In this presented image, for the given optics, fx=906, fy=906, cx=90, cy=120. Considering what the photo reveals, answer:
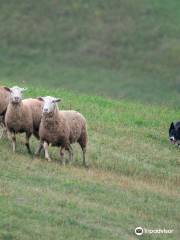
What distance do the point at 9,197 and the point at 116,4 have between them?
3975 centimetres

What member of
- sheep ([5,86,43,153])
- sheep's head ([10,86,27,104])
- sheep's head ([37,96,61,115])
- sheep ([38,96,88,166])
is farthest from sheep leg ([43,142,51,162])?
sheep's head ([10,86,27,104])

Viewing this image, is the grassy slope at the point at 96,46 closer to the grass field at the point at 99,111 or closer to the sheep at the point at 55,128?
the grass field at the point at 99,111

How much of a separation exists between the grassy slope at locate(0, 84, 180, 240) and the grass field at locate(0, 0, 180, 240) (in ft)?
0.09

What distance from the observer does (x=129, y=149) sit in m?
27.1

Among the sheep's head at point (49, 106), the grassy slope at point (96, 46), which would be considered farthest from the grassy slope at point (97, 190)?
the grassy slope at point (96, 46)

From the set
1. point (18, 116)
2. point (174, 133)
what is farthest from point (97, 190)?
point (174, 133)

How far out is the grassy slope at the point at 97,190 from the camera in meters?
17.2

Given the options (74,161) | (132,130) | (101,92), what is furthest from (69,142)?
(101,92)

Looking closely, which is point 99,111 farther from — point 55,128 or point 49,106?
point 49,106

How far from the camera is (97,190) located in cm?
2034

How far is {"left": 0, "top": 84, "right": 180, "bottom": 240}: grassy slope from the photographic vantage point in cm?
1725

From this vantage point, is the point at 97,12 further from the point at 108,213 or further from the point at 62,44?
the point at 108,213

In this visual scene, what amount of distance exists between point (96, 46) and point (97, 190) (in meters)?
32.9

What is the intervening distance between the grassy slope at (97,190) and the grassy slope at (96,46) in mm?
17381
